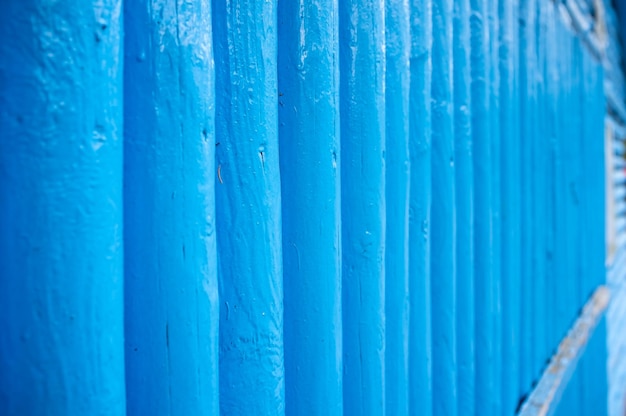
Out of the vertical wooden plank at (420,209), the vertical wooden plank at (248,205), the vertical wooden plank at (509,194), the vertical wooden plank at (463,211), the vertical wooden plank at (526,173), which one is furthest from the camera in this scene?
the vertical wooden plank at (526,173)

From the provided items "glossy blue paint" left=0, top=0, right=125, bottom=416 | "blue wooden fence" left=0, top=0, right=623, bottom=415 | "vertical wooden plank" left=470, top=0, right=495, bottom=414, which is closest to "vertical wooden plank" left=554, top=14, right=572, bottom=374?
"blue wooden fence" left=0, top=0, right=623, bottom=415

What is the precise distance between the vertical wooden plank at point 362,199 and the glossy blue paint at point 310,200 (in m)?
0.06

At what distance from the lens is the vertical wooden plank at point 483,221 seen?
119cm

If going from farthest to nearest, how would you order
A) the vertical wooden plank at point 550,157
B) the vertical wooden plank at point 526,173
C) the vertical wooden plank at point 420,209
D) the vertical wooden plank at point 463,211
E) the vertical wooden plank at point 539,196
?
the vertical wooden plank at point 550,157 < the vertical wooden plank at point 539,196 < the vertical wooden plank at point 526,173 < the vertical wooden plank at point 463,211 < the vertical wooden plank at point 420,209

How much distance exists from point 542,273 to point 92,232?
1.79 meters

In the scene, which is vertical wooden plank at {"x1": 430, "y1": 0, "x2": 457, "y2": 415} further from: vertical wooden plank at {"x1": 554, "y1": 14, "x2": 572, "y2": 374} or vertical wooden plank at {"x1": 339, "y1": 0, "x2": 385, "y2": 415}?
vertical wooden plank at {"x1": 554, "y1": 14, "x2": 572, "y2": 374}

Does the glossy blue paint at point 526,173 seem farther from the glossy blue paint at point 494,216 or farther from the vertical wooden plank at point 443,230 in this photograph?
the vertical wooden plank at point 443,230

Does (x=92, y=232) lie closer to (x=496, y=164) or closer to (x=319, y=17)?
(x=319, y=17)

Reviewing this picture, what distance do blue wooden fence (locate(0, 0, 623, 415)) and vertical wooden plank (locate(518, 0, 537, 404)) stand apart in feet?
0.60

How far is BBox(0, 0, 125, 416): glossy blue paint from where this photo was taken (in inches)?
16.0

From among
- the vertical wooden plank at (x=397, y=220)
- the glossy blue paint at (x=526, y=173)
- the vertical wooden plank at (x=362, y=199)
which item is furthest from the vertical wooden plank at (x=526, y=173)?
the vertical wooden plank at (x=362, y=199)

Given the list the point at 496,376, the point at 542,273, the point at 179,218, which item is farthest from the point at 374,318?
the point at 542,273

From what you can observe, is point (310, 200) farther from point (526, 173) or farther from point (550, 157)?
point (550, 157)

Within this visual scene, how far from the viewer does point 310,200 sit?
2.29 feet
